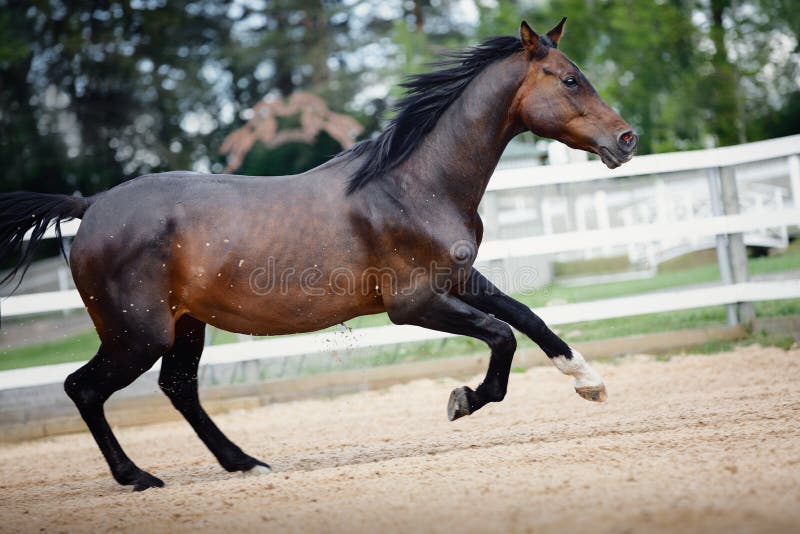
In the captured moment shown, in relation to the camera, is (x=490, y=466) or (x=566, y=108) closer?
(x=490, y=466)

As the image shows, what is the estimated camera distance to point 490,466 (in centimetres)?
384

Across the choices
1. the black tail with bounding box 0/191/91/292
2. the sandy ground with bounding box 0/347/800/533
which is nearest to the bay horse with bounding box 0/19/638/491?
the black tail with bounding box 0/191/91/292

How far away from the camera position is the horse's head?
443 cm

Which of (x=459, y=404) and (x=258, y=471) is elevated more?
(x=459, y=404)

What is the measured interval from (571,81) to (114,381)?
9.80 feet

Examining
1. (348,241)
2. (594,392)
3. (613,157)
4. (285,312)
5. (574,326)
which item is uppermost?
(613,157)

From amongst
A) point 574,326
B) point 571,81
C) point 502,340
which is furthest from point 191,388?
point 574,326

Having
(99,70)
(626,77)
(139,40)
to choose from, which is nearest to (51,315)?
(99,70)

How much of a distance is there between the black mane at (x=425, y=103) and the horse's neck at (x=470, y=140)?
5cm

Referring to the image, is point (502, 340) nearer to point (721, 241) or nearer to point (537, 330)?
point (537, 330)

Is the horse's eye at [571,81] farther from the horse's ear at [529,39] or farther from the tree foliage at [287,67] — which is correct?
the tree foliage at [287,67]

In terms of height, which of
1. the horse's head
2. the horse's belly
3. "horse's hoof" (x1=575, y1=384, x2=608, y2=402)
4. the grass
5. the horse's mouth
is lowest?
the grass

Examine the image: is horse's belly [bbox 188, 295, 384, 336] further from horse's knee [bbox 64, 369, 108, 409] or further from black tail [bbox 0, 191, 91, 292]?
black tail [bbox 0, 191, 91, 292]

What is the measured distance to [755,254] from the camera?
14.0 meters
